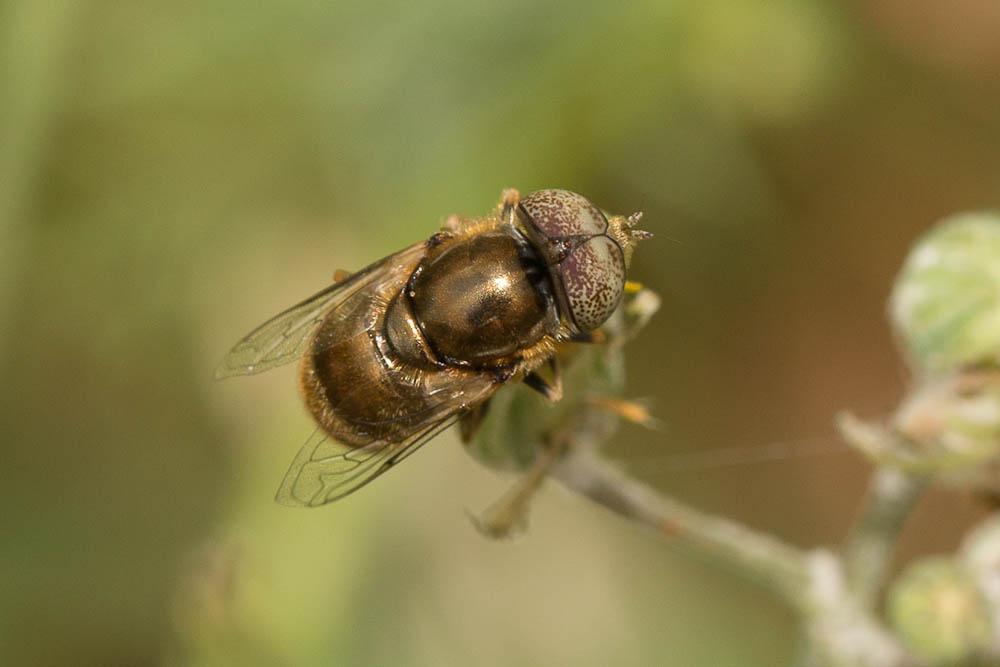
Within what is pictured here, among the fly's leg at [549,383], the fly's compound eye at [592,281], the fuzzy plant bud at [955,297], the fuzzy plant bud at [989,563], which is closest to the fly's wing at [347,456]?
the fly's leg at [549,383]

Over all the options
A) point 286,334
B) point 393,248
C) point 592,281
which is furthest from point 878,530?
point 393,248

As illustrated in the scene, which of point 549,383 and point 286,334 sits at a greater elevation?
point 286,334

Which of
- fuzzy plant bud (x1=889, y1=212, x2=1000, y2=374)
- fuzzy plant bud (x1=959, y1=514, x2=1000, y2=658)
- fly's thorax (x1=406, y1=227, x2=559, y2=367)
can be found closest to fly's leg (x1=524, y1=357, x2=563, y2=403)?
fly's thorax (x1=406, y1=227, x2=559, y2=367)

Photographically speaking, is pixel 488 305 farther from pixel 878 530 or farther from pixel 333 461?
pixel 878 530

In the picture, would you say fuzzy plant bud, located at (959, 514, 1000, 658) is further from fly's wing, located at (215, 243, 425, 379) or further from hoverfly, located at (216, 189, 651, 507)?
fly's wing, located at (215, 243, 425, 379)

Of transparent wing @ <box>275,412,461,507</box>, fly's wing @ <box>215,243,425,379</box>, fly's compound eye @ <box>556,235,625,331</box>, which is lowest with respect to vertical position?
transparent wing @ <box>275,412,461,507</box>

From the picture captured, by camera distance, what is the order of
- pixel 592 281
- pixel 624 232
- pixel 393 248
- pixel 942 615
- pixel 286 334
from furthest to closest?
1. pixel 393 248
2. pixel 286 334
3. pixel 942 615
4. pixel 624 232
5. pixel 592 281

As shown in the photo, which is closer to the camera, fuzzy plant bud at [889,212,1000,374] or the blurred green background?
fuzzy plant bud at [889,212,1000,374]
